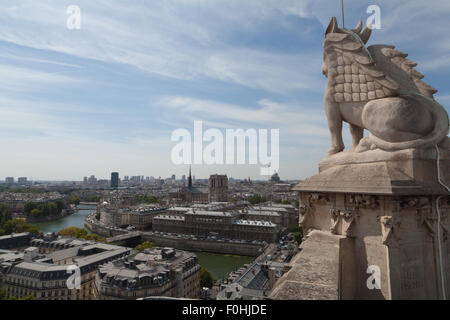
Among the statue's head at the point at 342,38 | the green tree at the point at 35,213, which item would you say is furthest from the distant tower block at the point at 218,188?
the statue's head at the point at 342,38

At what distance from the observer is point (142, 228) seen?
203 ft

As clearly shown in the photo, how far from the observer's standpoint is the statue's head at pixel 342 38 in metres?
4.99

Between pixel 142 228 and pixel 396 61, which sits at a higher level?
pixel 396 61

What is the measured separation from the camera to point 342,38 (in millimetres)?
5043

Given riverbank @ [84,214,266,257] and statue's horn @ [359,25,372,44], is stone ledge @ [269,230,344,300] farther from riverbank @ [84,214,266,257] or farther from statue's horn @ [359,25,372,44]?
riverbank @ [84,214,266,257]

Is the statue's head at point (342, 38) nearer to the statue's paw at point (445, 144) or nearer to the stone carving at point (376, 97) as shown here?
the stone carving at point (376, 97)

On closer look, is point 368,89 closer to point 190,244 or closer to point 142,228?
point 190,244

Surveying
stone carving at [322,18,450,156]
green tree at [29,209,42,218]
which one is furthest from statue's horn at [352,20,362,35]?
green tree at [29,209,42,218]

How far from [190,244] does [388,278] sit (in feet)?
145

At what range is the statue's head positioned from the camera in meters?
4.99

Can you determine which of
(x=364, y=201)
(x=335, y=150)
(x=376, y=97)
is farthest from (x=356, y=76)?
(x=364, y=201)

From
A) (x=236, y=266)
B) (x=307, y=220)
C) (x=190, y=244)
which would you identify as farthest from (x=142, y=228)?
(x=307, y=220)

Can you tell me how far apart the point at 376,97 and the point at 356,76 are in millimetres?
505

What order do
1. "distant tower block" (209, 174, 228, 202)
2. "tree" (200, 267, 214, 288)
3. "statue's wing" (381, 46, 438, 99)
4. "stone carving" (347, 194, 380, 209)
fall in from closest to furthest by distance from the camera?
"stone carving" (347, 194, 380, 209)
"statue's wing" (381, 46, 438, 99)
"tree" (200, 267, 214, 288)
"distant tower block" (209, 174, 228, 202)
